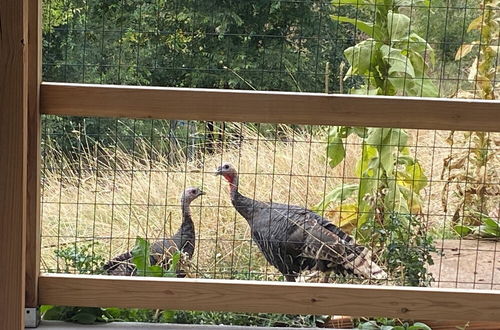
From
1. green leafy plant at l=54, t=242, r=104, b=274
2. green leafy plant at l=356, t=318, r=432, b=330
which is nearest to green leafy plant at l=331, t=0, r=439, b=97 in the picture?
green leafy plant at l=356, t=318, r=432, b=330

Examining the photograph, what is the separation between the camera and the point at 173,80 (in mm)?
3686

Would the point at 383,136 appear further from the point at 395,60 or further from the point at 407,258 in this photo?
the point at 407,258

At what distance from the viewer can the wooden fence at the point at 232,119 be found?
295 cm

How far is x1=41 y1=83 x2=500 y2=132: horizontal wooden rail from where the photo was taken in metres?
2.94

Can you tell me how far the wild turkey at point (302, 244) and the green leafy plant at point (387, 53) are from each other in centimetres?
69


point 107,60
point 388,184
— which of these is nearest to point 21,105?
point 107,60

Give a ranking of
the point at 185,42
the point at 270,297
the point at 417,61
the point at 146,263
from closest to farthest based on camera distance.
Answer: the point at 270,297 → the point at 146,263 → the point at 185,42 → the point at 417,61

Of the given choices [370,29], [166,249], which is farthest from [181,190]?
[370,29]

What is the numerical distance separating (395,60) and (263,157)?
1.12 m

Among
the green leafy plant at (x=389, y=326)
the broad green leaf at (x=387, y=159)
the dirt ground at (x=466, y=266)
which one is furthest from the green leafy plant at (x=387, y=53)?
the green leafy plant at (x=389, y=326)

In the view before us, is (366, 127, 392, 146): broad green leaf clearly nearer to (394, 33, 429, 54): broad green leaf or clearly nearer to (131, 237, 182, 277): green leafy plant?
(394, 33, 429, 54): broad green leaf

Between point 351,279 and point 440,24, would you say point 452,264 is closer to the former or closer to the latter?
point 351,279

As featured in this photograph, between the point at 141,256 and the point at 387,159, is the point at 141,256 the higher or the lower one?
the lower one

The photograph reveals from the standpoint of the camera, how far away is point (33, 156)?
3002 millimetres
